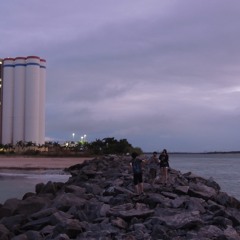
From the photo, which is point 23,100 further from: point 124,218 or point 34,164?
point 124,218

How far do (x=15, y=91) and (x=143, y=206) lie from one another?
88.3 metres

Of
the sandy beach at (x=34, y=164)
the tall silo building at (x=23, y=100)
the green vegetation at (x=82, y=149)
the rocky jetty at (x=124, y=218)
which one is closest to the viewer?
the rocky jetty at (x=124, y=218)

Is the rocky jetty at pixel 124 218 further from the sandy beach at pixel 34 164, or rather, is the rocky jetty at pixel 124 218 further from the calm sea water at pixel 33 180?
the sandy beach at pixel 34 164

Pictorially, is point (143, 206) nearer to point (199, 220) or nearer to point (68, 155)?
point (199, 220)

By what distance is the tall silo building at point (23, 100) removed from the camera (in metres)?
93.8

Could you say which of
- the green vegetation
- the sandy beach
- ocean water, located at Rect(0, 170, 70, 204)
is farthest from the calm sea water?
the green vegetation

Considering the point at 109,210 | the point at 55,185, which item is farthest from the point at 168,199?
the point at 55,185

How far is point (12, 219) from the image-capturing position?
1074 centimetres

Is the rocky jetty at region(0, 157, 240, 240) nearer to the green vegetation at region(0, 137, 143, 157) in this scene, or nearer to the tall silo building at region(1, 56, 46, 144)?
the green vegetation at region(0, 137, 143, 157)

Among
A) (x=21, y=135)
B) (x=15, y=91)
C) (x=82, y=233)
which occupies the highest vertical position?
(x=15, y=91)

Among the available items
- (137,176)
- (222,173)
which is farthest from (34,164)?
(137,176)

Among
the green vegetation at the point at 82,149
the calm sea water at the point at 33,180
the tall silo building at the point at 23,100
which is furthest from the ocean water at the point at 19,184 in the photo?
the tall silo building at the point at 23,100

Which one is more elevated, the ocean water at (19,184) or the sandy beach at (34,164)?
the sandy beach at (34,164)

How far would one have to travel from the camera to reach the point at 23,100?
9519cm
